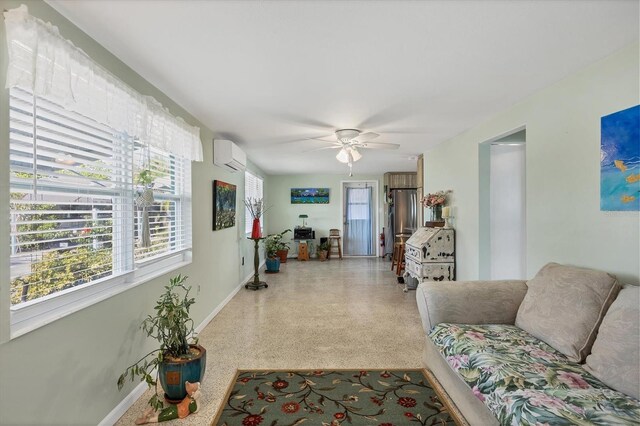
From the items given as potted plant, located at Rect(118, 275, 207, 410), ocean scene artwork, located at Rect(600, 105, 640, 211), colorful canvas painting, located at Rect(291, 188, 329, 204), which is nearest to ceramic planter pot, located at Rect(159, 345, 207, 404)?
potted plant, located at Rect(118, 275, 207, 410)

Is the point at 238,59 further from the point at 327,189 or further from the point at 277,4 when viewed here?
the point at 327,189

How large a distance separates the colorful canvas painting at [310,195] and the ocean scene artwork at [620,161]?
21.7 ft

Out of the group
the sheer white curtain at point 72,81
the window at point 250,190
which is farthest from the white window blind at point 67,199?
the window at point 250,190

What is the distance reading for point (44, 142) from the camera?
1491 millimetres

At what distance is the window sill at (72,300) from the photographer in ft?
4.47

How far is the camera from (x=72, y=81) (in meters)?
1.53

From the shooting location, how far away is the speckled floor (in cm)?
260

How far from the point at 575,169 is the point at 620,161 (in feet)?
1.15

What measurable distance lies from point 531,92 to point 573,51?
2.24ft

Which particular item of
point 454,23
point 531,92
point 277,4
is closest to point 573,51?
point 531,92

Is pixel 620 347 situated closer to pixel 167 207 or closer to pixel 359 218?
pixel 167 207

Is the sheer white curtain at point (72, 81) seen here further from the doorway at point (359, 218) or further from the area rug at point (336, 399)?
the doorway at point (359, 218)

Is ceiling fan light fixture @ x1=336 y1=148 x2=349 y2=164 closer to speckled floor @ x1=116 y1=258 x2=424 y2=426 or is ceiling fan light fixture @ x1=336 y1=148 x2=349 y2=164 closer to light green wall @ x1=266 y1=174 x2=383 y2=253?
speckled floor @ x1=116 y1=258 x2=424 y2=426

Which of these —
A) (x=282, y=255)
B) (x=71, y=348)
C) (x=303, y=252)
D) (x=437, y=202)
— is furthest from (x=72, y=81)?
(x=303, y=252)
